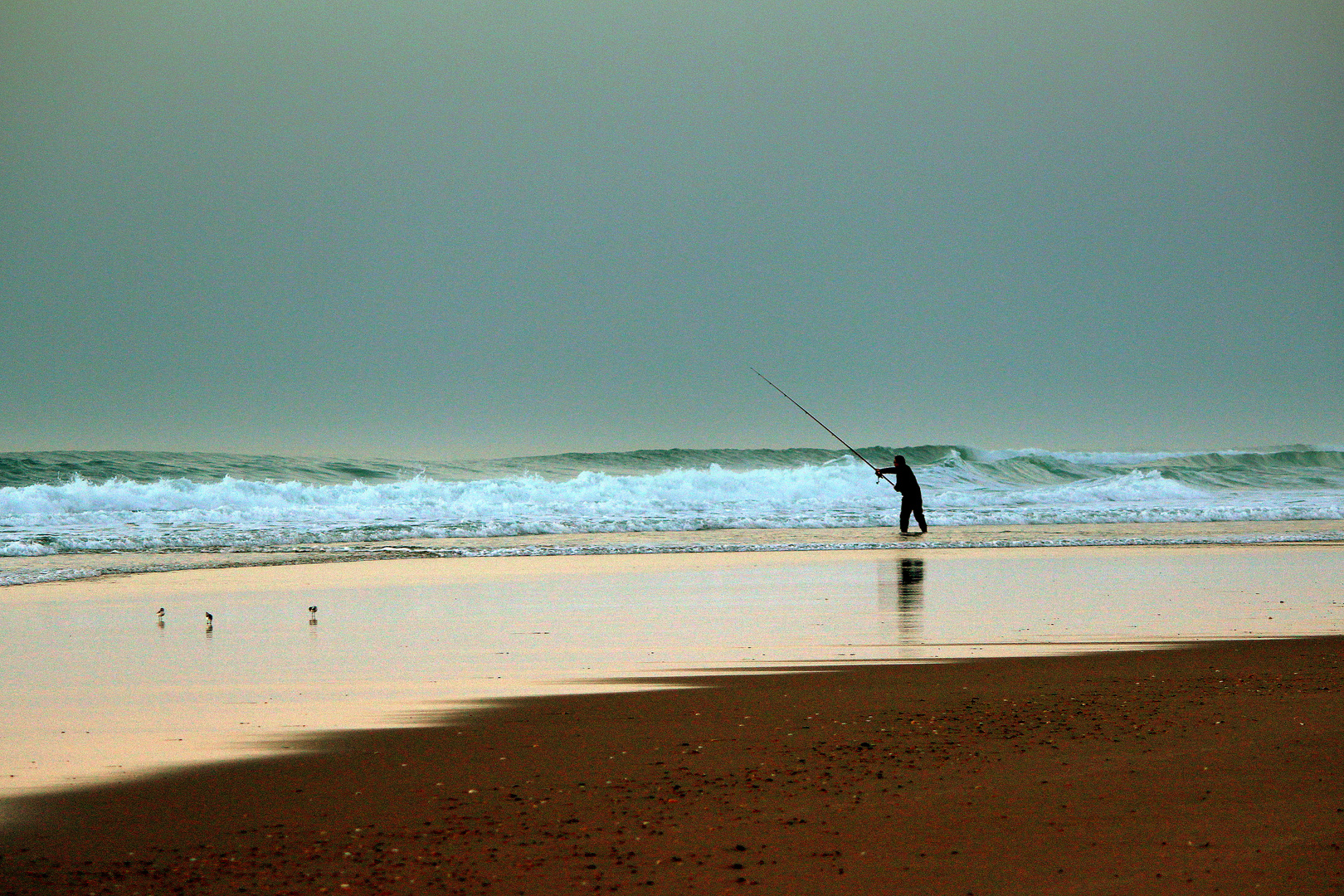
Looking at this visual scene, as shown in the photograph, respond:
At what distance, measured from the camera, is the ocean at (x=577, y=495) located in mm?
19531

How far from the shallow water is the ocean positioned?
6339mm

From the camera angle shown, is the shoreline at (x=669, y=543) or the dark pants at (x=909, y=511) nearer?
the shoreline at (x=669, y=543)

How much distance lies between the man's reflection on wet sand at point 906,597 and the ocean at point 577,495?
7.73 meters

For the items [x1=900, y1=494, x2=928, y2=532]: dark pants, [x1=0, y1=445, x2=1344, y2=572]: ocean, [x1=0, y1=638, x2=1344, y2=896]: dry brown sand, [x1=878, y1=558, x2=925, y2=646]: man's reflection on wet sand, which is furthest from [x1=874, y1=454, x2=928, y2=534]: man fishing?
A: [x1=0, y1=638, x2=1344, y2=896]: dry brown sand

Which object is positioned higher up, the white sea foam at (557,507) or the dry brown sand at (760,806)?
the white sea foam at (557,507)

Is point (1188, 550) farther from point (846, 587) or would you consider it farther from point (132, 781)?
point (132, 781)

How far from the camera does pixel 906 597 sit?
394 inches

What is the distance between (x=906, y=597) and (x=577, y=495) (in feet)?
65.3

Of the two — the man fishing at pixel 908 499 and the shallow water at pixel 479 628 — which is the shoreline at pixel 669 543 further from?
the shallow water at pixel 479 628

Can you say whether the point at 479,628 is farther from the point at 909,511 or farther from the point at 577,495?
the point at 577,495

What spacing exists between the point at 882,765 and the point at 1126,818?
91 cm

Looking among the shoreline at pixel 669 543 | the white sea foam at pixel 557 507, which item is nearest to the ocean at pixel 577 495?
the white sea foam at pixel 557 507

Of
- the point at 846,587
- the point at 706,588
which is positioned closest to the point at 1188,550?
the point at 846,587

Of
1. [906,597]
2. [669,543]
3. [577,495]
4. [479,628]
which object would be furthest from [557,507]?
[479,628]
